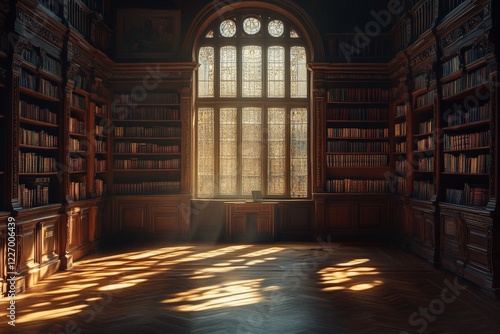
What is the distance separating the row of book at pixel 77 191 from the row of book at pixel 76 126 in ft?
2.70

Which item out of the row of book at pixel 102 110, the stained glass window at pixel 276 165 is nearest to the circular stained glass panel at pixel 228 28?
the stained glass window at pixel 276 165

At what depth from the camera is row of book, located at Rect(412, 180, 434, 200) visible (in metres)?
6.75

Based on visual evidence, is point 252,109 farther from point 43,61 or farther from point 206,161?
point 43,61

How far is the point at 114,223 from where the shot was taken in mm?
8352

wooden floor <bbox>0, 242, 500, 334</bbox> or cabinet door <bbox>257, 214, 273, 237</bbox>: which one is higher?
cabinet door <bbox>257, 214, 273, 237</bbox>

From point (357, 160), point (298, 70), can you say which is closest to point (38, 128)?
point (298, 70)

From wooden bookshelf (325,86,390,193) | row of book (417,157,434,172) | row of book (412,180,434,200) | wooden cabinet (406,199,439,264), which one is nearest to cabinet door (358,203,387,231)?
wooden bookshelf (325,86,390,193)

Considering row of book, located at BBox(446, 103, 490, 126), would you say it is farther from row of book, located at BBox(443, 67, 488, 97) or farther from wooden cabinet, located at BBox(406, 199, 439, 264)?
wooden cabinet, located at BBox(406, 199, 439, 264)

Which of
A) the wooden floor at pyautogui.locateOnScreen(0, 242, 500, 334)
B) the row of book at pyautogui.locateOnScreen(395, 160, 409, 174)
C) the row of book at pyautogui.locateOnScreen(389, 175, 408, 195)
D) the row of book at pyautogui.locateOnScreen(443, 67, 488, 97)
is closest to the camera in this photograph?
the wooden floor at pyautogui.locateOnScreen(0, 242, 500, 334)

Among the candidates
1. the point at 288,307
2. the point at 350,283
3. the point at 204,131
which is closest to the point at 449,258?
the point at 350,283

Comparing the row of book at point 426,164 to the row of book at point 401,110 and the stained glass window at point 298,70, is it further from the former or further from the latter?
the stained glass window at point 298,70

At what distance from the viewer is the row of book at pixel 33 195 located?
538cm

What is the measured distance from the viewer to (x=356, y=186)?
8438 millimetres
